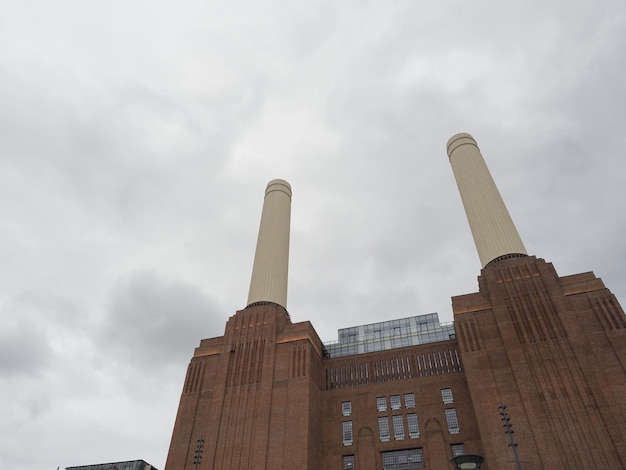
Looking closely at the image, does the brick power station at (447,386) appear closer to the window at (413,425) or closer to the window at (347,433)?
the window at (413,425)

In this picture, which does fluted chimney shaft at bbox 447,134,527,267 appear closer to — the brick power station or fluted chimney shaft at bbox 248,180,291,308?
the brick power station

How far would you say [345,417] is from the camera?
2196 inches

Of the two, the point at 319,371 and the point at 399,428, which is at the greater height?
the point at 319,371

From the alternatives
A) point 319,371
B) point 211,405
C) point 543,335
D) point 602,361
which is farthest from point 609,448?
point 211,405

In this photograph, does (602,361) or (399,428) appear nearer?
(602,361)

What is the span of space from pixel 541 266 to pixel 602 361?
12.8m

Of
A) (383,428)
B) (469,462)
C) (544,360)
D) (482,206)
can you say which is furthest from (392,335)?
(469,462)

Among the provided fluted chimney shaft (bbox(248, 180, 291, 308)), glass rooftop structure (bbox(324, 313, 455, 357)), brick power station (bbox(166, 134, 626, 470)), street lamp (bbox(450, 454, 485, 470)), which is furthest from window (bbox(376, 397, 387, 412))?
street lamp (bbox(450, 454, 485, 470))

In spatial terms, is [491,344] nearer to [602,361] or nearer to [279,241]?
[602,361]

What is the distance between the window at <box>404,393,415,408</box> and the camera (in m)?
54.2

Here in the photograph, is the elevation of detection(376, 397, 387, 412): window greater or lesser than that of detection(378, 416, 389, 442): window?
greater

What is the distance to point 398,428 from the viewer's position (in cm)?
5278

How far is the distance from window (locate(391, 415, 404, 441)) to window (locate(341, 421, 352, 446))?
5.51m

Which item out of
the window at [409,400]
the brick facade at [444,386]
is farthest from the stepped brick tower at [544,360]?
the window at [409,400]
